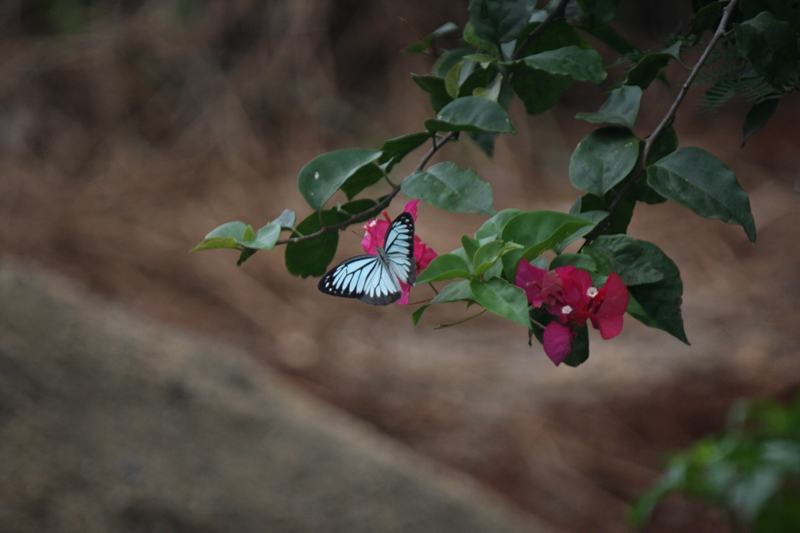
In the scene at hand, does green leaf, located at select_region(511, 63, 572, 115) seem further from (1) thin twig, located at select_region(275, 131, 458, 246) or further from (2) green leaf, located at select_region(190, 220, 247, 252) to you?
(2) green leaf, located at select_region(190, 220, 247, 252)

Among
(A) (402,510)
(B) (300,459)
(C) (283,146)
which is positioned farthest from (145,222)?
(A) (402,510)

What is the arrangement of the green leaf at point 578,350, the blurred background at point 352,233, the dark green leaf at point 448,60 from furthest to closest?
1. the blurred background at point 352,233
2. the dark green leaf at point 448,60
3. the green leaf at point 578,350

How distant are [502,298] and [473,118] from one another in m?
0.16

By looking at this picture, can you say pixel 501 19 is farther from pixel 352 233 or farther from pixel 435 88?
pixel 352 233

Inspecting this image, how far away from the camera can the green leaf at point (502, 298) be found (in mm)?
434

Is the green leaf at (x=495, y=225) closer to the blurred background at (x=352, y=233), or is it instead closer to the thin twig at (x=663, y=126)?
the thin twig at (x=663, y=126)

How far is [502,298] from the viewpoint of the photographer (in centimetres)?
45

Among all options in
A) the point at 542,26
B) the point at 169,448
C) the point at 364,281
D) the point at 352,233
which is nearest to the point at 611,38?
the point at 542,26

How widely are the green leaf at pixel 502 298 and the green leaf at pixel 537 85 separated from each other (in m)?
0.26

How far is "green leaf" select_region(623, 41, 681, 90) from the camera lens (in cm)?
54

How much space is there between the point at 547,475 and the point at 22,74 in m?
3.07

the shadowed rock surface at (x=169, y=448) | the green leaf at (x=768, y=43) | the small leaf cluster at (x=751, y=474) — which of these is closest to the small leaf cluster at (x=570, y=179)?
the green leaf at (x=768, y=43)

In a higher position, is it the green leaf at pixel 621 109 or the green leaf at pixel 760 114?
the green leaf at pixel 760 114

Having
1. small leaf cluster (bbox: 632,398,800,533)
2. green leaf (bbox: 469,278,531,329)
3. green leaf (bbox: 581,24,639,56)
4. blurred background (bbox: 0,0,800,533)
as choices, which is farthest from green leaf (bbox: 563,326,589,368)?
blurred background (bbox: 0,0,800,533)
